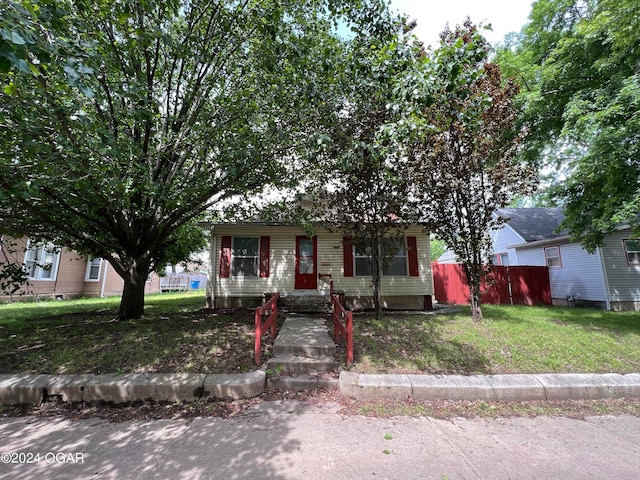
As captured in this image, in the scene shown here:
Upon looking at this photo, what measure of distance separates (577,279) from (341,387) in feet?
46.3

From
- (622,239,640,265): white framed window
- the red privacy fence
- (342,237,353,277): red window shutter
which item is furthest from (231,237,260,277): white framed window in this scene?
(622,239,640,265): white framed window

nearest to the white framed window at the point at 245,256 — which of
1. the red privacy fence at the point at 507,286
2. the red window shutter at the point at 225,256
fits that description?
the red window shutter at the point at 225,256

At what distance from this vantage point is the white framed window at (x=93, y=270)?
57.3 ft

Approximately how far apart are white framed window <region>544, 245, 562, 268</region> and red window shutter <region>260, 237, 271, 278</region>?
13496 mm

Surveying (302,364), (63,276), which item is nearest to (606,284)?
(302,364)

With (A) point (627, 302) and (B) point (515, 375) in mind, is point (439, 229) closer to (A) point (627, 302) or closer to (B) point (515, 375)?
(B) point (515, 375)

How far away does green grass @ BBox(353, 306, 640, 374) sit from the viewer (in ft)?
15.0

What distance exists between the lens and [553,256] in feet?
45.6

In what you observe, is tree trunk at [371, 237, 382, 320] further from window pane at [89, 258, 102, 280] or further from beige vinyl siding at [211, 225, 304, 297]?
window pane at [89, 258, 102, 280]

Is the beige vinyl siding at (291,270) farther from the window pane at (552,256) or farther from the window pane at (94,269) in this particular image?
the window pane at (94,269)

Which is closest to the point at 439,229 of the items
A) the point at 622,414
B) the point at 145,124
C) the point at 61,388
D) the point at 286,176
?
the point at 286,176

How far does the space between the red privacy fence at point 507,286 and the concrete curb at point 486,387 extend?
9.50m

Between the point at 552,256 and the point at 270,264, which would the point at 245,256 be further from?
the point at 552,256

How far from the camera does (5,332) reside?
602 centimetres
